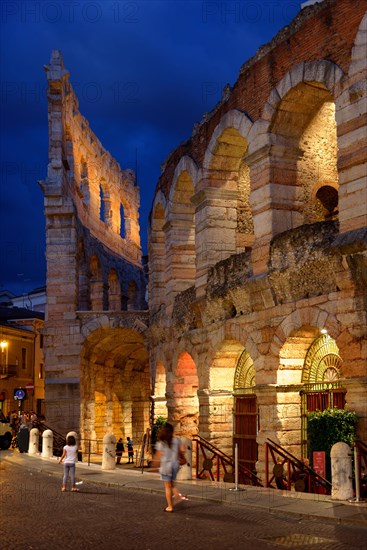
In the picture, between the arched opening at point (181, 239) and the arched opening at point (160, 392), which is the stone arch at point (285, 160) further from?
the arched opening at point (160, 392)

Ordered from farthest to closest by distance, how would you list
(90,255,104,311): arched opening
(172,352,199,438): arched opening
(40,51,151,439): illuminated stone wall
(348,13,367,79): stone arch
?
1. (90,255,104,311): arched opening
2. (40,51,151,439): illuminated stone wall
3. (172,352,199,438): arched opening
4. (348,13,367,79): stone arch

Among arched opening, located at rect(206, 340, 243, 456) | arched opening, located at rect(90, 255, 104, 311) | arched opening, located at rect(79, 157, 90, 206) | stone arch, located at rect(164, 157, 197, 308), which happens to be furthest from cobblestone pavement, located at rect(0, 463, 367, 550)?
arched opening, located at rect(79, 157, 90, 206)

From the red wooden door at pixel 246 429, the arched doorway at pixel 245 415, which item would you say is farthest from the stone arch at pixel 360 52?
the red wooden door at pixel 246 429

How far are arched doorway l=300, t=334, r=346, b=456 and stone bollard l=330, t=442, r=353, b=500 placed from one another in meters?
3.04

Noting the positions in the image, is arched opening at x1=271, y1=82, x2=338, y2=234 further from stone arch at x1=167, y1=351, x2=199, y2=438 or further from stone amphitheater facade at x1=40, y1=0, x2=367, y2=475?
stone arch at x1=167, y1=351, x2=199, y2=438

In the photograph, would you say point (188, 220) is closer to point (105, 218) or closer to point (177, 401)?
point (177, 401)

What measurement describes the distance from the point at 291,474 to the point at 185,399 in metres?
6.82

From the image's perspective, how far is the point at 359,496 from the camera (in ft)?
36.7

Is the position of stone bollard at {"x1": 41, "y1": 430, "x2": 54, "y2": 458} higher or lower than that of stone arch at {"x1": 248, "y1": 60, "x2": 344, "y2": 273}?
lower

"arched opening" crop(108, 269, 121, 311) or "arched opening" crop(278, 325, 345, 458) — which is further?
"arched opening" crop(108, 269, 121, 311)

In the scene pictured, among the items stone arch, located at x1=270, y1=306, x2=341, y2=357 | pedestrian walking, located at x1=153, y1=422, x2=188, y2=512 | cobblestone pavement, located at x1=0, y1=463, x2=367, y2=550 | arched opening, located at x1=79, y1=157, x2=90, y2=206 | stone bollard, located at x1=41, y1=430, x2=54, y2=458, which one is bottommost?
cobblestone pavement, located at x1=0, y1=463, x2=367, y2=550

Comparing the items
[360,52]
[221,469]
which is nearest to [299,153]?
[360,52]

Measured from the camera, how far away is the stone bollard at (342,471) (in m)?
11.2

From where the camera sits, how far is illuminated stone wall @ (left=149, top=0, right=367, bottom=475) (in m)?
12.8
